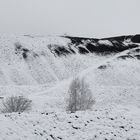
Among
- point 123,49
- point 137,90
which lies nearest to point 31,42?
point 123,49

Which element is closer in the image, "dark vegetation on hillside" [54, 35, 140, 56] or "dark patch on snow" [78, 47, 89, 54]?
"dark vegetation on hillside" [54, 35, 140, 56]

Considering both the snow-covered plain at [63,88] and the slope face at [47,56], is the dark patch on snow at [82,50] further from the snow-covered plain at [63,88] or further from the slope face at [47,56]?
the snow-covered plain at [63,88]

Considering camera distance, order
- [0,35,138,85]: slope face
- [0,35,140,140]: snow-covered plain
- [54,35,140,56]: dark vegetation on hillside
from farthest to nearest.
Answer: [54,35,140,56]: dark vegetation on hillside → [0,35,138,85]: slope face → [0,35,140,140]: snow-covered plain

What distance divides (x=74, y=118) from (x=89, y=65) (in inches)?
2006

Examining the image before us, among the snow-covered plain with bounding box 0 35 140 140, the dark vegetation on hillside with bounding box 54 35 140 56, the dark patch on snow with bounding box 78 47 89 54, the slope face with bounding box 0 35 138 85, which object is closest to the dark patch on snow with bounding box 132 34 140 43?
the dark vegetation on hillside with bounding box 54 35 140 56

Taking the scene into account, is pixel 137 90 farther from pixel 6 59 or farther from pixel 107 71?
pixel 6 59

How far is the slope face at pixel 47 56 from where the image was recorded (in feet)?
191

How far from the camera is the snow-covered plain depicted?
1581cm

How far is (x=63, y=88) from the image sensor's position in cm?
4816

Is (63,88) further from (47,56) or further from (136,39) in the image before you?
(136,39)

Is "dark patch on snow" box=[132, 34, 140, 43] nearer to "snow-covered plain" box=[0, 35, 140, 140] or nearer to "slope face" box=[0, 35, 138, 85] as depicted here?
"snow-covered plain" box=[0, 35, 140, 140]

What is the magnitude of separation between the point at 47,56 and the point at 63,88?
23289 millimetres

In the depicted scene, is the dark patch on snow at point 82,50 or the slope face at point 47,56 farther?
the dark patch on snow at point 82,50

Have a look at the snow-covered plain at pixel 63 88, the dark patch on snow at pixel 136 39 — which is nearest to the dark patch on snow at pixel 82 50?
the snow-covered plain at pixel 63 88
